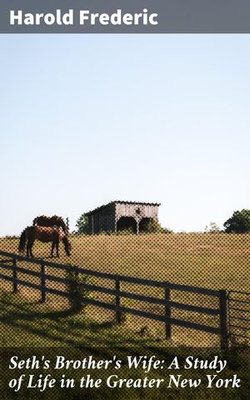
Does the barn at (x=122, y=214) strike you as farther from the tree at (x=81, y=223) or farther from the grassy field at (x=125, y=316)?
the tree at (x=81, y=223)

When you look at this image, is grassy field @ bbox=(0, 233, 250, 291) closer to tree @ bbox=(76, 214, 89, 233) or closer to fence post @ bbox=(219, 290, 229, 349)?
fence post @ bbox=(219, 290, 229, 349)

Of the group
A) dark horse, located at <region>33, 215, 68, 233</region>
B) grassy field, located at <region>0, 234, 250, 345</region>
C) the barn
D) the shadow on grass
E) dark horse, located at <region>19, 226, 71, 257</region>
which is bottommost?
the shadow on grass

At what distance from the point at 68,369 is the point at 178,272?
50.5 feet

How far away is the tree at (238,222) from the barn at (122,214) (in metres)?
31.4

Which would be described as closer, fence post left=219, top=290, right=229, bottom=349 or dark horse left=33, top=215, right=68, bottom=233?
fence post left=219, top=290, right=229, bottom=349

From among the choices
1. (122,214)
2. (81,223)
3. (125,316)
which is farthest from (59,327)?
(81,223)

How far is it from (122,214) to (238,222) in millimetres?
42113

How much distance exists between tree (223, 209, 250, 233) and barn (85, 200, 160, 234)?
31431mm

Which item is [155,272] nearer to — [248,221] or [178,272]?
[178,272]

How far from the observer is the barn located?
51969 mm

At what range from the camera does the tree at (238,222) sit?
8337 cm

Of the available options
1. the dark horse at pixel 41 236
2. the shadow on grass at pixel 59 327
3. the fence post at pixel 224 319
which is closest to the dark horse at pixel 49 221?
the dark horse at pixel 41 236

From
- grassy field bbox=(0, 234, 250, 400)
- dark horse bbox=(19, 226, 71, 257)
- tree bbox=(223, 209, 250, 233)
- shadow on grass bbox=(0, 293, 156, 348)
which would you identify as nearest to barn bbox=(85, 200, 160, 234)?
grassy field bbox=(0, 234, 250, 400)

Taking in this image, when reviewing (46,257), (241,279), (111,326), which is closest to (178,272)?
(241,279)
